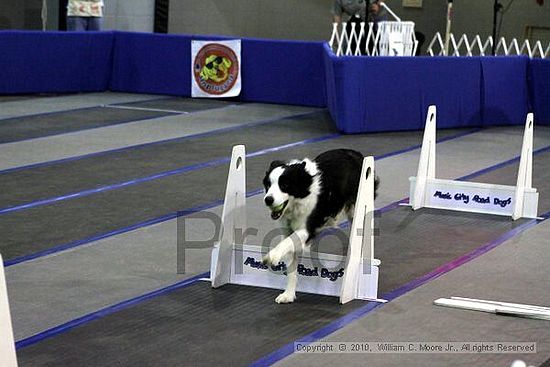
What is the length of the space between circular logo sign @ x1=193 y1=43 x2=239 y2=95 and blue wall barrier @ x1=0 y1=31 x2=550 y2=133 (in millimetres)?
181

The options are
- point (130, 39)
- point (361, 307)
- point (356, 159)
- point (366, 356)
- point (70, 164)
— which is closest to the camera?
point (366, 356)

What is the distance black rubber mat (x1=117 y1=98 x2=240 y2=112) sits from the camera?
15656 mm

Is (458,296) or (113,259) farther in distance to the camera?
(113,259)

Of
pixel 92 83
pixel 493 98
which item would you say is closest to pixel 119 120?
pixel 92 83

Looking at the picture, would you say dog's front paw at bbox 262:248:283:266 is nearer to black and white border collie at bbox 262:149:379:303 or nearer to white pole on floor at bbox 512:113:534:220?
black and white border collie at bbox 262:149:379:303

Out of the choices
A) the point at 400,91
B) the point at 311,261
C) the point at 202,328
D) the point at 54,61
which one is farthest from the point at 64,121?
the point at 202,328

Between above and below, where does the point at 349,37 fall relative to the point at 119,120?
above

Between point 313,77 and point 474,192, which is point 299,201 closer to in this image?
point 474,192

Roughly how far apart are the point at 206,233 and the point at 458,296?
219 centimetres

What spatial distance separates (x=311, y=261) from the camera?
240 inches

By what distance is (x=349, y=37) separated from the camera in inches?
723

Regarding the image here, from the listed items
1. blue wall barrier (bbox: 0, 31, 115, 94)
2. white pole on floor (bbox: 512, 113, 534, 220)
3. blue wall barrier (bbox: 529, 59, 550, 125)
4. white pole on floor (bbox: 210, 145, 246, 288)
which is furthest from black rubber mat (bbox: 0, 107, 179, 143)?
white pole on floor (bbox: 210, 145, 246, 288)

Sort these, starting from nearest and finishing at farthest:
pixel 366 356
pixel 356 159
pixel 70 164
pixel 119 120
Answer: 1. pixel 366 356
2. pixel 356 159
3. pixel 70 164
4. pixel 119 120

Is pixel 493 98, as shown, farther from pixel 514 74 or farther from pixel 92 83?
pixel 92 83
